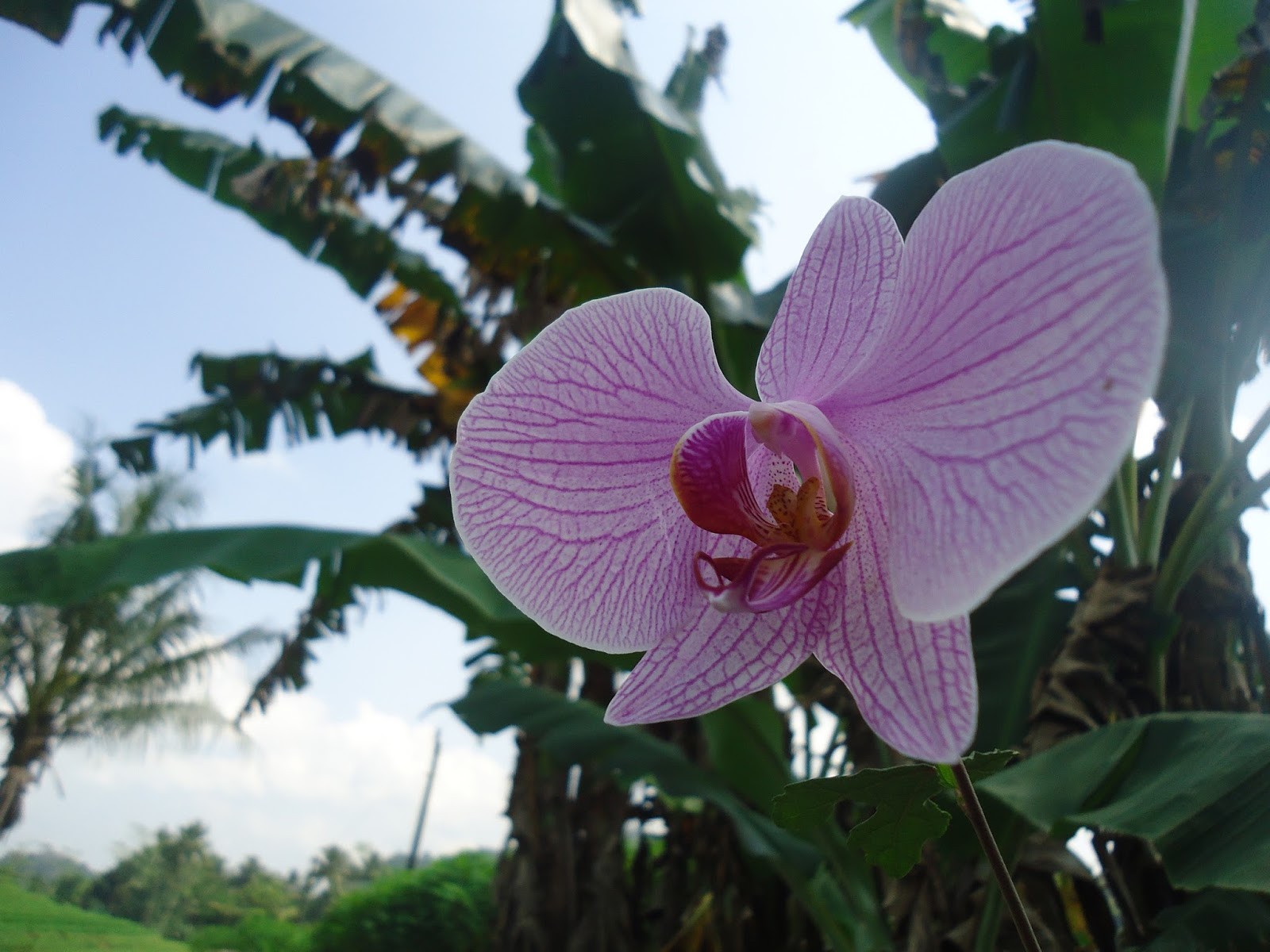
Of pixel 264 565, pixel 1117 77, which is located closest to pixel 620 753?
pixel 264 565

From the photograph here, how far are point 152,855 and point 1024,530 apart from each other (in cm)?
2122

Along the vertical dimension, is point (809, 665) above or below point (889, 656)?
above

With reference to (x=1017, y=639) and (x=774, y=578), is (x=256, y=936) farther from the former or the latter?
(x=774, y=578)

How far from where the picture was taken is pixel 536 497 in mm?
439

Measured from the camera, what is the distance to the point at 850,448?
401 millimetres

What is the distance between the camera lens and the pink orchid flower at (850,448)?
290 millimetres

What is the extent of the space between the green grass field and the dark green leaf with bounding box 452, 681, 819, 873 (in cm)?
61

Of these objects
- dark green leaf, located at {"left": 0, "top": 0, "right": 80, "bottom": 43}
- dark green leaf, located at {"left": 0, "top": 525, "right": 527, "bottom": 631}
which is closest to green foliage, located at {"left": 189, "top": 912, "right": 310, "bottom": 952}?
dark green leaf, located at {"left": 0, "top": 525, "right": 527, "bottom": 631}

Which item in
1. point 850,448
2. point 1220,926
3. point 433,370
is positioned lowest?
point 1220,926

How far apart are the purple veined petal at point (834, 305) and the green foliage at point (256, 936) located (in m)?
3.11

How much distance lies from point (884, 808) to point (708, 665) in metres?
0.11

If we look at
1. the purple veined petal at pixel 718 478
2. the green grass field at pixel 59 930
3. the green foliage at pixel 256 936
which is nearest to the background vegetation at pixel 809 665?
the purple veined petal at pixel 718 478

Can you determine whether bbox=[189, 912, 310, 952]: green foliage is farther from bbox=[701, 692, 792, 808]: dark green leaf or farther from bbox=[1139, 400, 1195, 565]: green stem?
bbox=[1139, 400, 1195, 565]: green stem

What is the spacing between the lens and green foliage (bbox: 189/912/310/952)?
3049mm
